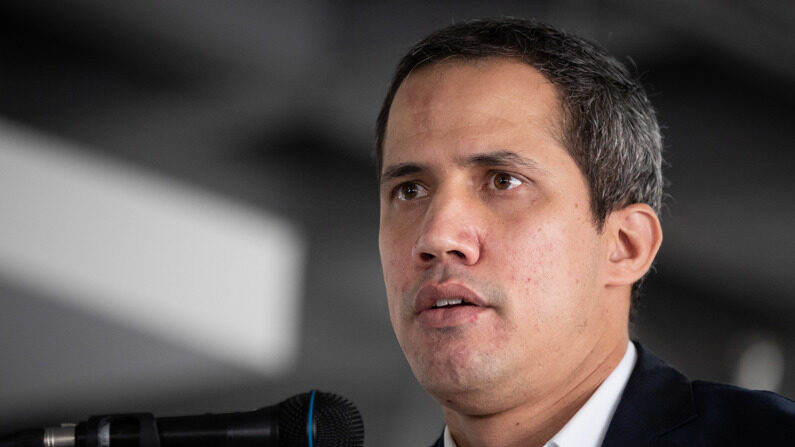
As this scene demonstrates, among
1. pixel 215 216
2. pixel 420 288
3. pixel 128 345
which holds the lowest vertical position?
pixel 420 288

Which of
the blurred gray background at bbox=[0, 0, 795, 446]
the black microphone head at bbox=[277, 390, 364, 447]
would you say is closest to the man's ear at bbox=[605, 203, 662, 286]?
the black microphone head at bbox=[277, 390, 364, 447]

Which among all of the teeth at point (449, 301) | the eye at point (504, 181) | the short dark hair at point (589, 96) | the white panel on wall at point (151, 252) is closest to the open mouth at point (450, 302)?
the teeth at point (449, 301)

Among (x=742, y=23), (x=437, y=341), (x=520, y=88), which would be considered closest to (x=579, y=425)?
(x=437, y=341)

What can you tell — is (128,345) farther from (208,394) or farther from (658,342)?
(658,342)

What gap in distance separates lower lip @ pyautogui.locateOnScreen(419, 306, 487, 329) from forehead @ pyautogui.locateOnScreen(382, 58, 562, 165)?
327 millimetres

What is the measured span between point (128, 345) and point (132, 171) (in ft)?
3.07

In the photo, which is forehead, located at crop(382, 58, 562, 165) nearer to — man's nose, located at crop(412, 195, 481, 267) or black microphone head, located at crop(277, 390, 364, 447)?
man's nose, located at crop(412, 195, 481, 267)

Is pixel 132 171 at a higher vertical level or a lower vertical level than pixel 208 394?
higher

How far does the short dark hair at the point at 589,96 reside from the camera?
→ 173 cm

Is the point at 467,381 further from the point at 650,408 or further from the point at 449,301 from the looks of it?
the point at 650,408

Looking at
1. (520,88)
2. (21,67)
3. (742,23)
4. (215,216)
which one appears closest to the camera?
(520,88)

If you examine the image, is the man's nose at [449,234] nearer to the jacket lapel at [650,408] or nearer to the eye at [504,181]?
the eye at [504,181]

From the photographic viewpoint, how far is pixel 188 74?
4508mm

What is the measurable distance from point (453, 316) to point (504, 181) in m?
0.30
